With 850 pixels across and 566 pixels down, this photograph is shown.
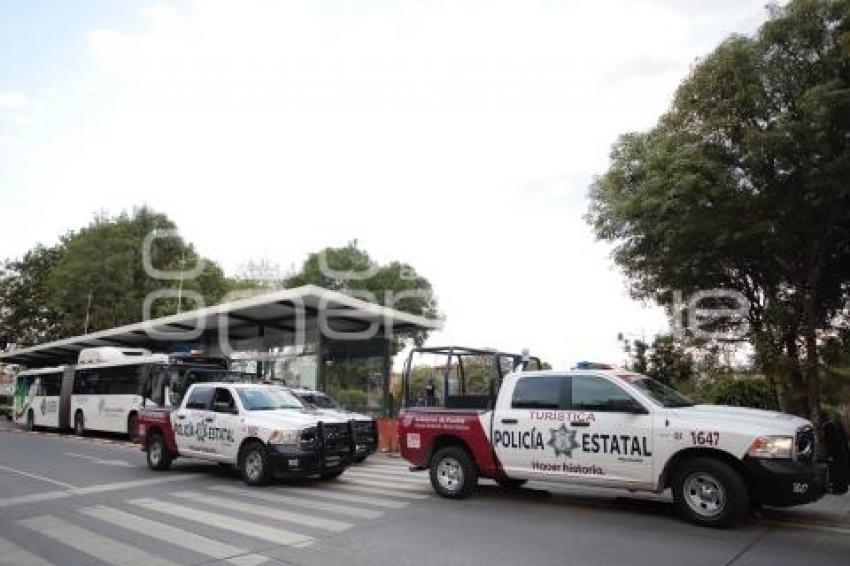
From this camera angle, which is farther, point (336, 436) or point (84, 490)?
point (336, 436)

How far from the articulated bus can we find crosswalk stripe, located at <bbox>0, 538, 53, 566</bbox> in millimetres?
12230

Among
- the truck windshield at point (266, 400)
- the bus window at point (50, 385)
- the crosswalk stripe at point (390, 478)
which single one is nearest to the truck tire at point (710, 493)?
the crosswalk stripe at point (390, 478)

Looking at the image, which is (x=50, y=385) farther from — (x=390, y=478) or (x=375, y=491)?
(x=375, y=491)

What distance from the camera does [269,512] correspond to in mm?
9578

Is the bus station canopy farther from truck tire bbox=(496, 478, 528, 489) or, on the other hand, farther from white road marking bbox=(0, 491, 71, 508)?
truck tire bbox=(496, 478, 528, 489)

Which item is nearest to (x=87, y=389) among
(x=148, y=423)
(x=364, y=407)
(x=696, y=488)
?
(x=364, y=407)

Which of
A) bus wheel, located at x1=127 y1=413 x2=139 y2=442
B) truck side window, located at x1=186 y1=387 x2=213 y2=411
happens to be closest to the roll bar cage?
truck side window, located at x1=186 y1=387 x2=213 y2=411

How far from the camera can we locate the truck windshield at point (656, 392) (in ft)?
30.3

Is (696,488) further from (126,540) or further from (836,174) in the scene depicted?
(836,174)

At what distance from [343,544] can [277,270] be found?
58.8 m

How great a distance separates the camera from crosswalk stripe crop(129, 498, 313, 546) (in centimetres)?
785

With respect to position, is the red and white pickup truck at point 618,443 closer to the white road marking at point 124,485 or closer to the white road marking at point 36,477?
the white road marking at point 124,485

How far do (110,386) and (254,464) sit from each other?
15147mm

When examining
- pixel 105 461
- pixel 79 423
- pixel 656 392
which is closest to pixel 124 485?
pixel 105 461
